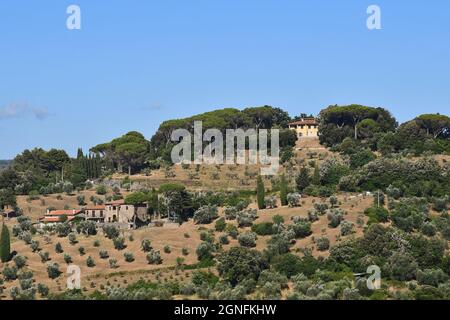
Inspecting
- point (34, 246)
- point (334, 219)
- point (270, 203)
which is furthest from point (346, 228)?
point (34, 246)

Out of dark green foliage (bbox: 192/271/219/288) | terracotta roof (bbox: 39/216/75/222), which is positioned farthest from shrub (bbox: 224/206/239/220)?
dark green foliage (bbox: 192/271/219/288)

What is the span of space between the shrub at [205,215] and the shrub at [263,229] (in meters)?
5.63

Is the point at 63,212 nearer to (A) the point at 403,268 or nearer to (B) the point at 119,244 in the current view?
(B) the point at 119,244

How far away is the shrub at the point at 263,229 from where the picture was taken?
7475cm

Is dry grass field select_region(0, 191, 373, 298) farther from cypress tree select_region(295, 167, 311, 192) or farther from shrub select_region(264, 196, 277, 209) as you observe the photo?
cypress tree select_region(295, 167, 311, 192)

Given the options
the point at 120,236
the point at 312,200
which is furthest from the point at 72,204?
the point at 312,200

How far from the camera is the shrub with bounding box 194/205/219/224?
80375 mm

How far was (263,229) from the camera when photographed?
74875 mm

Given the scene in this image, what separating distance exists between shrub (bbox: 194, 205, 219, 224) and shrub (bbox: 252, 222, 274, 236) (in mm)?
5634

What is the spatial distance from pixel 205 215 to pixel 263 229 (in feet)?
23.0

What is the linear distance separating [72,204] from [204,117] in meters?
26.8
